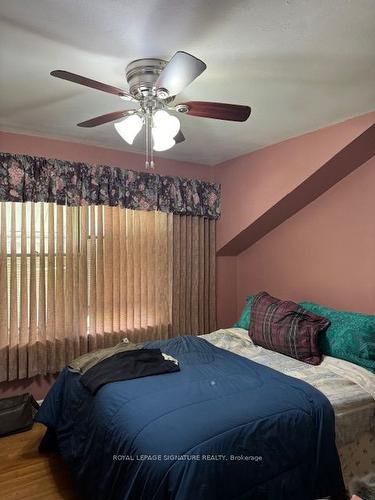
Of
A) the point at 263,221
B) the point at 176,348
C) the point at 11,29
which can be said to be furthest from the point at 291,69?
the point at 176,348

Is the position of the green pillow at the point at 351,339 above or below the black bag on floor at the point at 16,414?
above

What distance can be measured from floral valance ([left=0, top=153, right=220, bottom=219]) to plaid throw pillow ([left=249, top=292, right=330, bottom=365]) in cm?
138

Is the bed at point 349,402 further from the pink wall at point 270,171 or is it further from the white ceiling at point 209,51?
the white ceiling at point 209,51

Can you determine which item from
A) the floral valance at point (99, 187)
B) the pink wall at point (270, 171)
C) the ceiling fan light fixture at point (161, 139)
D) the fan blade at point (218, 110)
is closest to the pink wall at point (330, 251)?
the pink wall at point (270, 171)

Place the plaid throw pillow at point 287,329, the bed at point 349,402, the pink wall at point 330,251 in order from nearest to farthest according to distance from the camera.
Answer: the bed at point 349,402 < the plaid throw pillow at point 287,329 < the pink wall at point 330,251

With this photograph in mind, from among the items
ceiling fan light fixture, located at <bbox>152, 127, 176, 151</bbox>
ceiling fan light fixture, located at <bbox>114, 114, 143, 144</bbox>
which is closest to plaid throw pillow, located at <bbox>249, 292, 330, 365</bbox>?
ceiling fan light fixture, located at <bbox>152, 127, 176, 151</bbox>

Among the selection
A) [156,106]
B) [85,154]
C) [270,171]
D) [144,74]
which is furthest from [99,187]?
[270,171]

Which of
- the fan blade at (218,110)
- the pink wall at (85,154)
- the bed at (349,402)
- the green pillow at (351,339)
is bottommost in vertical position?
the bed at (349,402)

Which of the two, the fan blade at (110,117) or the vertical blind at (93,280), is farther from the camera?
the vertical blind at (93,280)

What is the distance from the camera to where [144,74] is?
1739mm

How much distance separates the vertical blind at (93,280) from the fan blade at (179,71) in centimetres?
182

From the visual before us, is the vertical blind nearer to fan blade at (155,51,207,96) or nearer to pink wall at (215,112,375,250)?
pink wall at (215,112,375,250)

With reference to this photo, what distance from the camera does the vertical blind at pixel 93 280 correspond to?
9.20ft

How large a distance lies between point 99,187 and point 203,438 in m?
2.37
